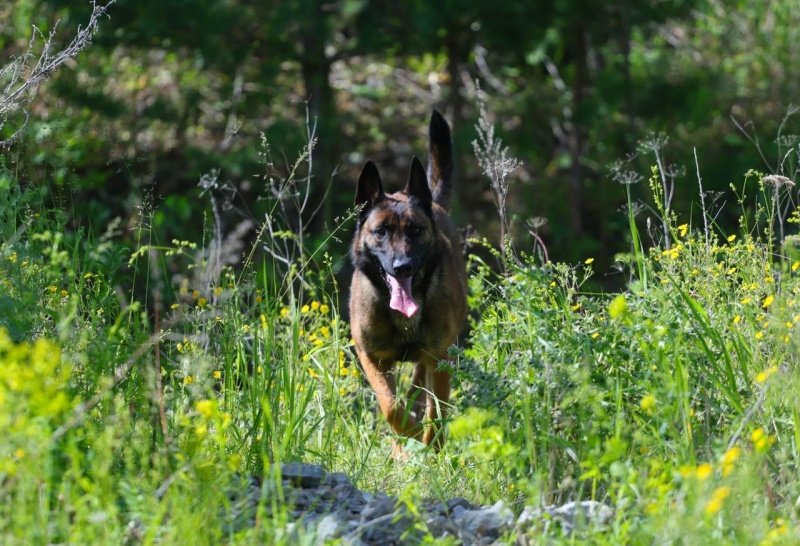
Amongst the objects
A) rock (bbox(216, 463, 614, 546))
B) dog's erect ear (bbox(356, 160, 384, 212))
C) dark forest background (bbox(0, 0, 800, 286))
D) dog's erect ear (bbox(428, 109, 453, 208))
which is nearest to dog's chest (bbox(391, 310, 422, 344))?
dog's erect ear (bbox(356, 160, 384, 212))

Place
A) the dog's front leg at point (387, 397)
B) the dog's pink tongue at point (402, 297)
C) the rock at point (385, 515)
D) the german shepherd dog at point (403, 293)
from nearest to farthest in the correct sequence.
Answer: the rock at point (385, 515), the dog's front leg at point (387, 397), the dog's pink tongue at point (402, 297), the german shepherd dog at point (403, 293)

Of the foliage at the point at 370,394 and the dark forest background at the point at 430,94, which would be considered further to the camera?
the dark forest background at the point at 430,94

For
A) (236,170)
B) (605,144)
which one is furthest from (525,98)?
(236,170)

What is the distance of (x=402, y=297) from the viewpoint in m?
6.18

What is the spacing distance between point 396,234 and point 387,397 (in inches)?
38.0

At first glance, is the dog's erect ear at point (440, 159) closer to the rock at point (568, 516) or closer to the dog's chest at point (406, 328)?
the dog's chest at point (406, 328)

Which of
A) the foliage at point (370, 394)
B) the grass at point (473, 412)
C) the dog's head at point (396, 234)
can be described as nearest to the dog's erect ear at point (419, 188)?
the dog's head at point (396, 234)

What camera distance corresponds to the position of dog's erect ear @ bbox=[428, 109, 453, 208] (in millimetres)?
7379

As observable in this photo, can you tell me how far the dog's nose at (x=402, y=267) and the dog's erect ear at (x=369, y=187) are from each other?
0.51 metres

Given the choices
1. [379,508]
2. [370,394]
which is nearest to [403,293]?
[370,394]

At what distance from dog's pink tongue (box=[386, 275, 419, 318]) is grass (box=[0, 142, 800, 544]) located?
683 mm

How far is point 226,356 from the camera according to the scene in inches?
189

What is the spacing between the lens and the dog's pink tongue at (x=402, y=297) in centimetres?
609

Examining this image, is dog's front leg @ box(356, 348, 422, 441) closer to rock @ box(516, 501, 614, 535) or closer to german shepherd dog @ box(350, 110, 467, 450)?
german shepherd dog @ box(350, 110, 467, 450)
